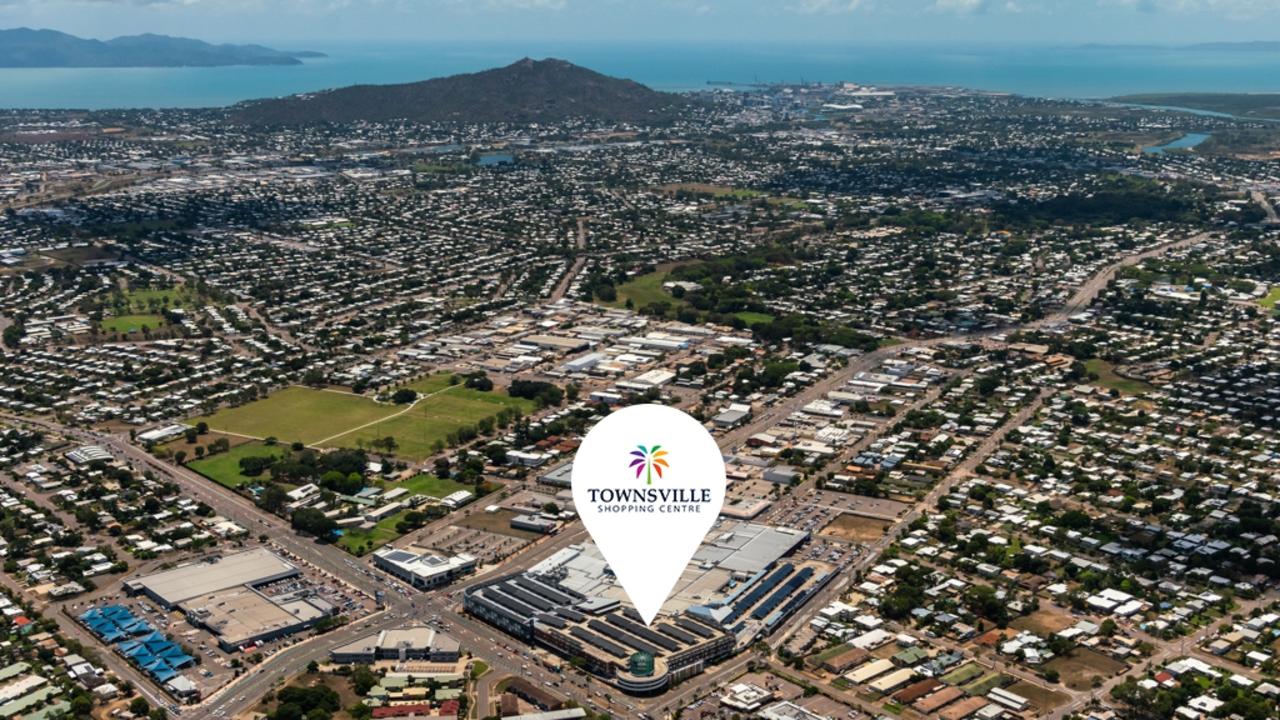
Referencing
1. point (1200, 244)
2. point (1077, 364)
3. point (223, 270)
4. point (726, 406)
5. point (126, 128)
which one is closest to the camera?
point (726, 406)

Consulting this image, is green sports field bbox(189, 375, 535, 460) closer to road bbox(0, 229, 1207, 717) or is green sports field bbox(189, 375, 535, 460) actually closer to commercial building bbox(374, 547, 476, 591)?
road bbox(0, 229, 1207, 717)

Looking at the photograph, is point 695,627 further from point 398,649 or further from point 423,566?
point 423,566

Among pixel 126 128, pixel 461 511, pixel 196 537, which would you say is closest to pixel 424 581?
pixel 461 511

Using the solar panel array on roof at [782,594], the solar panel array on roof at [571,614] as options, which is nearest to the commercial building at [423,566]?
the solar panel array on roof at [571,614]

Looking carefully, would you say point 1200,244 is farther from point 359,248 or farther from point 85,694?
point 85,694

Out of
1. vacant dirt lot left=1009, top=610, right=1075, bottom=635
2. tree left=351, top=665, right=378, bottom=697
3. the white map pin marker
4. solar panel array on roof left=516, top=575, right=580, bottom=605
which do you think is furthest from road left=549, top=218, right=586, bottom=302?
the white map pin marker

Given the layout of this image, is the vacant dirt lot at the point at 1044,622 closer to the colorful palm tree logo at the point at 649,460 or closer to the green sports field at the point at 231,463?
the colorful palm tree logo at the point at 649,460
